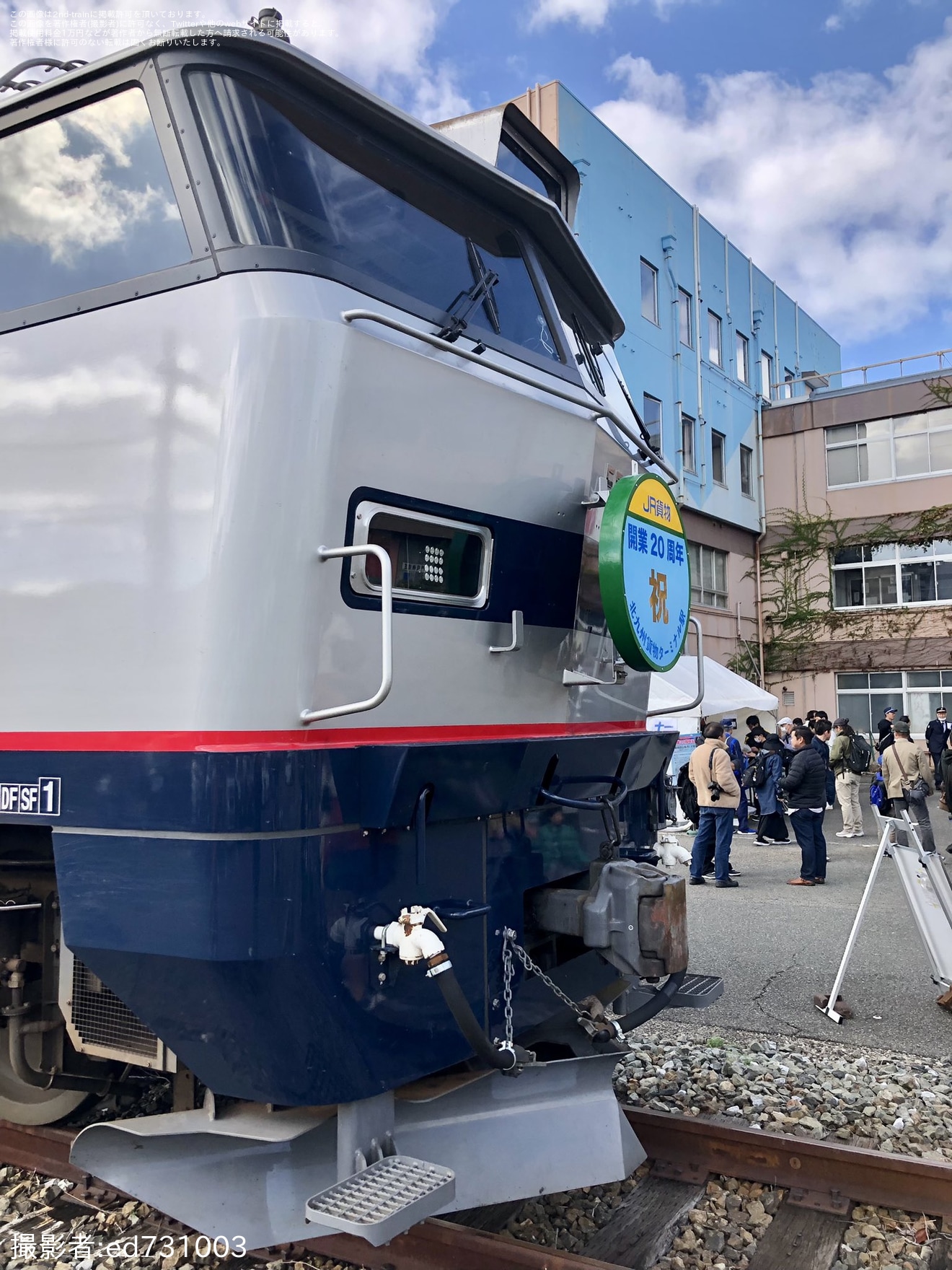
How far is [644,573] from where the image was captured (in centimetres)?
347

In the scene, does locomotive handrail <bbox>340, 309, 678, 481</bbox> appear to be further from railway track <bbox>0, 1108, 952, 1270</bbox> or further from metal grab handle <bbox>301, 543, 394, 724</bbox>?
railway track <bbox>0, 1108, 952, 1270</bbox>

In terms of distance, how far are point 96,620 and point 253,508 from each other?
22.5 inches

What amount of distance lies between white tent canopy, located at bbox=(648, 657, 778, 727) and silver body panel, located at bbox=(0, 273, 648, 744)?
9231mm

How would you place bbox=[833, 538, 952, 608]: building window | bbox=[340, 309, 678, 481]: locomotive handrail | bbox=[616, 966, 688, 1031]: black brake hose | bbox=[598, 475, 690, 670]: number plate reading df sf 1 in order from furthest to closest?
bbox=[833, 538, 952, 608]: building window
bbox=[616, 966, 688, 1031]: black brake hose
bbox=[598, 475, 690, 670]: number plate reading df sf 1
bbox=[340, 309, 678, 481]: locomotive handrail

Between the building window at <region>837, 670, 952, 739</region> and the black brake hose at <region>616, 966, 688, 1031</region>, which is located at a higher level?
the building window at <region>837, 670, 952, 739</region>

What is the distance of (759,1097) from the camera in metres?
4.64

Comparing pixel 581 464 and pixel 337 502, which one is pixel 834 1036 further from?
pixel 337 502

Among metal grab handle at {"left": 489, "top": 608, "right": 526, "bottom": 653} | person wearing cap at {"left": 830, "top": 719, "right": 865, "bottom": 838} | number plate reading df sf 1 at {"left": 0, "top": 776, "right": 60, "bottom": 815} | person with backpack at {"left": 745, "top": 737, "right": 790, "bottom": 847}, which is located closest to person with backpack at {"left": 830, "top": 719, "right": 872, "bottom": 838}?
person wearing cap at {"left": 830, "top": 719, "right": 865, "bottom": 838}

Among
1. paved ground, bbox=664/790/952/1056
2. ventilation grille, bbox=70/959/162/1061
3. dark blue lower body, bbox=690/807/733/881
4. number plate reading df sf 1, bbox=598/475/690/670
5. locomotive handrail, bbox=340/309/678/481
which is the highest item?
locomotive handrail, bbox=340/309/678/481

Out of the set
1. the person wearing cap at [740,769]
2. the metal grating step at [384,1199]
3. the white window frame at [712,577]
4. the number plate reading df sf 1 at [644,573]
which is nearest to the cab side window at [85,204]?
the number plate reading df sf 1 at [644,573]

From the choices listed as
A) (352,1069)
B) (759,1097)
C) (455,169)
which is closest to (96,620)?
(352,1069)

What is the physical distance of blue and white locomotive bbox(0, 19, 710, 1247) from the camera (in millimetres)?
2619

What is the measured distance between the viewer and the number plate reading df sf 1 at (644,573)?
10.9 ft

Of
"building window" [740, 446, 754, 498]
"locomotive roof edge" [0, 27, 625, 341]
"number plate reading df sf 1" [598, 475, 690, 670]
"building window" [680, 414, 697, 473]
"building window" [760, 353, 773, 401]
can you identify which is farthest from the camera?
"building window" [760, 353, 773, 401]
